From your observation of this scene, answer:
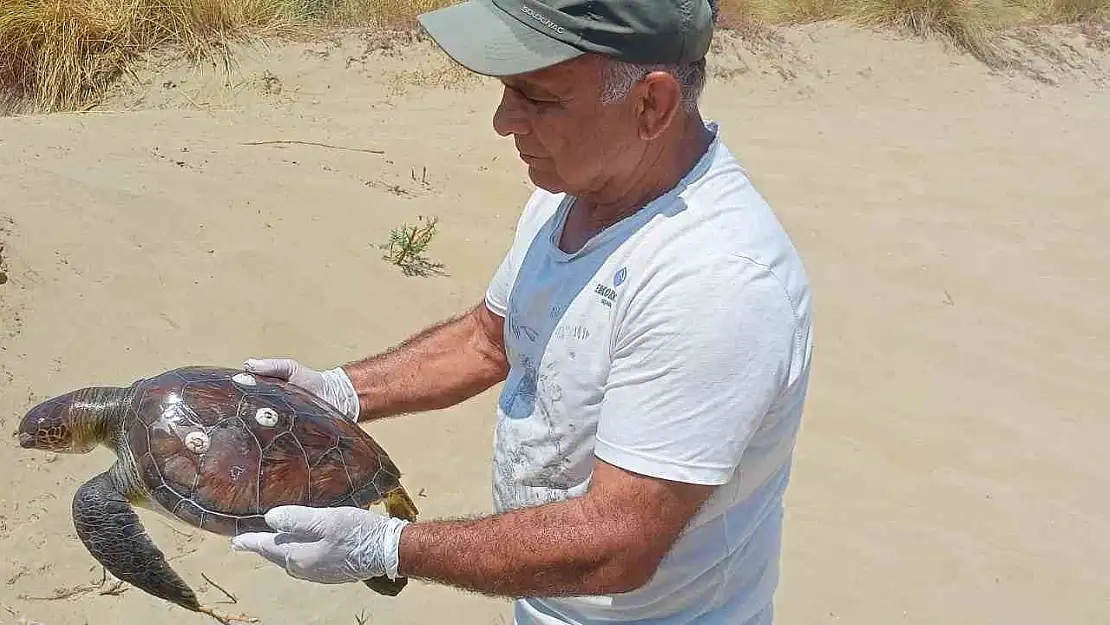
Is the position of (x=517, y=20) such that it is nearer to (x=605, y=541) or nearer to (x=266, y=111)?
(x=605, y=541)

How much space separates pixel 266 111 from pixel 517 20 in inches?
222

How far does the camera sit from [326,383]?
2.20 m

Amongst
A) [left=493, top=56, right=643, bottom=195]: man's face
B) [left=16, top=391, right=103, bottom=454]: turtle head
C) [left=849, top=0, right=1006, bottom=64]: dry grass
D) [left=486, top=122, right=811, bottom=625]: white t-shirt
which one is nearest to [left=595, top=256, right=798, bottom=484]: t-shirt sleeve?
[left=486, top=122, right=811, bottom=625]: white t-shirt

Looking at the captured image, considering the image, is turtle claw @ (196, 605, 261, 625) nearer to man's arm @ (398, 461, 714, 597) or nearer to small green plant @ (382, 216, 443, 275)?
man's arm @ (398, 461, 714, 597)

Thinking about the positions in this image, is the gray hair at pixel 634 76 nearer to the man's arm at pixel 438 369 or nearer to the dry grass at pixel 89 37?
the man's arm at pixel 438 369

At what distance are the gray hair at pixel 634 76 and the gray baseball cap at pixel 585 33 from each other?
0.05 ft

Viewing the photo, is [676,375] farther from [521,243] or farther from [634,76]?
[521,243]

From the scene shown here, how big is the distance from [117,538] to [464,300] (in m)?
2.50

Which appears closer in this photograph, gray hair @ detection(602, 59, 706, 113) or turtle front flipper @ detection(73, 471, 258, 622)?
gray hair @ detection(602, 59, 706, 113)

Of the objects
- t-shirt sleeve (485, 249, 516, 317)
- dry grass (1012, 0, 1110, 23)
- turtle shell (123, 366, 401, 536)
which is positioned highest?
t-shirt sleeve (485, 249, 516, 317)

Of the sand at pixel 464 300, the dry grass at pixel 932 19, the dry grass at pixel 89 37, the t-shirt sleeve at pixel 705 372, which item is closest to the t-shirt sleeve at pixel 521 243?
the t-shirt sleeve at pixel 705 372

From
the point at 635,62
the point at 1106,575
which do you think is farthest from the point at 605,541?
the point at 1106,575

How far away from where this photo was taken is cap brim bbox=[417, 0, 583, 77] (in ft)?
4.65

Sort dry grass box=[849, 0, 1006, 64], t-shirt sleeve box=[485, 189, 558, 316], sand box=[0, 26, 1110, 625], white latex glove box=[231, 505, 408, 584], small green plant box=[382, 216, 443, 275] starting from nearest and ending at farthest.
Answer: white latex glove box=[231, 505, 408, 584] → t-shirt sleeve box=[485, 189, 558, 316] → sand box=[0, 26, 1110, 625] → small green plant box=[382, 216, 443, 275] → dry grass box=[849, 0, 1006, 64]
